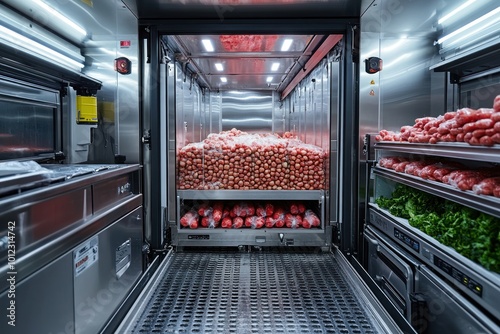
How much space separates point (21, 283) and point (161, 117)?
2.25m

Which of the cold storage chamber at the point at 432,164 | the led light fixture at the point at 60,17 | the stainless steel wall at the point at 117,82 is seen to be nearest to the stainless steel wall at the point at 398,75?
the cold storage chamber at the point at 432,164

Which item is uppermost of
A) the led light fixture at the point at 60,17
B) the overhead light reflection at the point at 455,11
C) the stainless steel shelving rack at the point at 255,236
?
the overhead light reflection at the point at 455,11

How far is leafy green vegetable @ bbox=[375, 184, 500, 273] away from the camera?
161 centimetres

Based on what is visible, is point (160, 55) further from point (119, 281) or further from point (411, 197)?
point (411, 197)

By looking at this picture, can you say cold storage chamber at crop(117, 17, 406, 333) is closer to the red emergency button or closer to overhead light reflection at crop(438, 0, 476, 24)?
the red emergency button

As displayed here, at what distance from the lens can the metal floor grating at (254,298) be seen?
196cm

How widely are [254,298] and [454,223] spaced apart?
1323 mm

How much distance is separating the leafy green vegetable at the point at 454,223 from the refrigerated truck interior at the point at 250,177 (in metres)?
0.01

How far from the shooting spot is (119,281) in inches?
85.7

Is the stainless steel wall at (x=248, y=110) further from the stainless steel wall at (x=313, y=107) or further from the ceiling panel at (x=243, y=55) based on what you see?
the ceiling panel at (x=243, y=55)

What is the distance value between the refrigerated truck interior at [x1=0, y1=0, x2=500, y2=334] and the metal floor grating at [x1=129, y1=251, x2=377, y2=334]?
0.02 m

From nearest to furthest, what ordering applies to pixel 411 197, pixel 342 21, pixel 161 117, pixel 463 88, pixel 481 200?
pixel 481 200, pixel 411 197, pixel 463 88, pixel 342 21, pixel 161 117

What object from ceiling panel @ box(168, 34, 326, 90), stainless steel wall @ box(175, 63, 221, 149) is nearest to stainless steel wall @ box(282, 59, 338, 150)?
ceiling panel @ box(168, 34, 326, 90)

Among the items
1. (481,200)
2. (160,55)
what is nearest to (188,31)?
(160,55)
